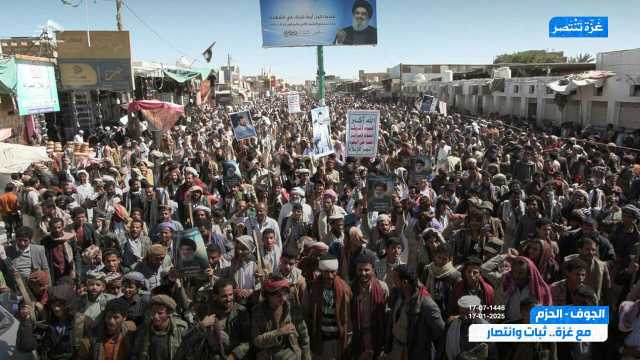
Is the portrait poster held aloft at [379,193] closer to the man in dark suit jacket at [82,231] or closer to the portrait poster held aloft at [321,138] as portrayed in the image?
the man in dark suit jacket at [82,231]

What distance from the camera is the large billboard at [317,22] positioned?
21469mm

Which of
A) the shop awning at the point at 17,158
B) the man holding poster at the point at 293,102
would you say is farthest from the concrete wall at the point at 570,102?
the shop awning at the point at 17,158

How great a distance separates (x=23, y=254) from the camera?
4676 millimetres

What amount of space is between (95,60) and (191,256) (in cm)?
1505

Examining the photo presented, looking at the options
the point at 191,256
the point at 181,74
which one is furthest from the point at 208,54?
the point at 191,256

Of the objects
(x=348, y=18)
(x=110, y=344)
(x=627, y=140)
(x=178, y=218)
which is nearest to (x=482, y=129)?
(x=627, y=140)

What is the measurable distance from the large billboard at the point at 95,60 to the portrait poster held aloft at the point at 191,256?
567 inches

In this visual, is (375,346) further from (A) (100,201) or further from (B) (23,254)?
(A) (100,201)

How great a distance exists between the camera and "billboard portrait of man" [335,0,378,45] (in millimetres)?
21719

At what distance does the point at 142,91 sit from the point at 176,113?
26.1 feet

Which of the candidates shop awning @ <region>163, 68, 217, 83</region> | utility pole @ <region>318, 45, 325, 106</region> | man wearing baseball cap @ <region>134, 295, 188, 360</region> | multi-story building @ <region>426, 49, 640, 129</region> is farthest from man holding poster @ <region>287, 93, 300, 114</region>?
man wearing baseball cap @ <region>134, 295, 188, 360</region>

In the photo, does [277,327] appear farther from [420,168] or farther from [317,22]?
[317,22]

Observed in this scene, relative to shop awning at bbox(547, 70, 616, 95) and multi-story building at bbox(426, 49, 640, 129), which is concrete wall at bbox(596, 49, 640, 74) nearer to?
multi-story building at bbox(426, 49, 640, 129)

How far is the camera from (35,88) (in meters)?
13.3
